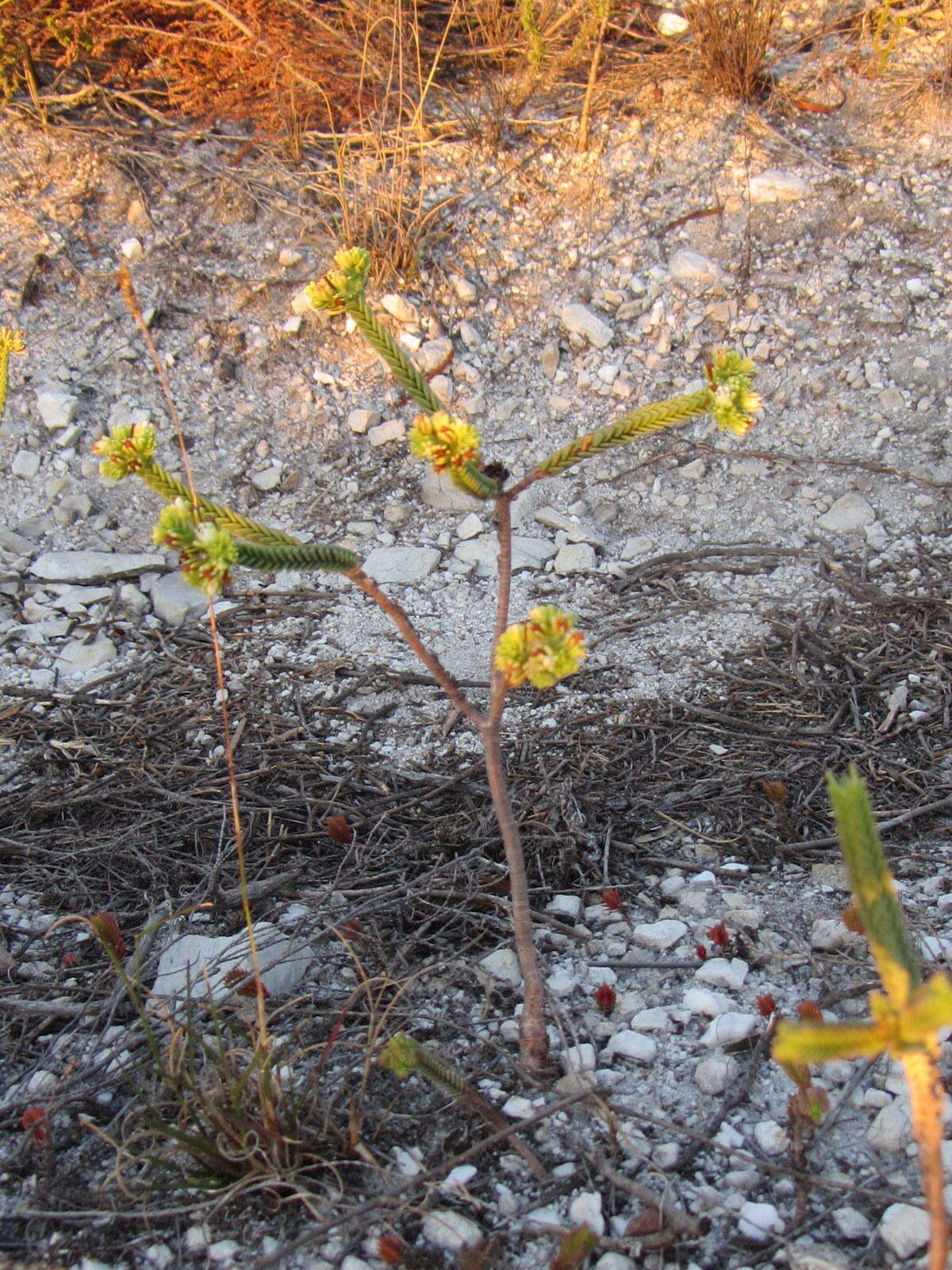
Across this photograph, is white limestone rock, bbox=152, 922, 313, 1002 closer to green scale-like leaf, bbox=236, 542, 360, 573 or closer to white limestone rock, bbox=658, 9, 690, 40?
green scale-like leaf, bbox=236, 542, 360, 573

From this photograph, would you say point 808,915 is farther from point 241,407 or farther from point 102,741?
point 241,407

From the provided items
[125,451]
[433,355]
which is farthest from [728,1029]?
[433,355]

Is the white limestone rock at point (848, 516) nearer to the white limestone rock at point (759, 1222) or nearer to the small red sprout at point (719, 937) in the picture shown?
the small red sprout at point (719, 937)

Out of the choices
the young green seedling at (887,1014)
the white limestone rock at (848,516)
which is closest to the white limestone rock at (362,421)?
the white limestone rock at (848,516)

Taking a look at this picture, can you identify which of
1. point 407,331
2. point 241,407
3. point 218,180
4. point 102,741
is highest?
point 218,180

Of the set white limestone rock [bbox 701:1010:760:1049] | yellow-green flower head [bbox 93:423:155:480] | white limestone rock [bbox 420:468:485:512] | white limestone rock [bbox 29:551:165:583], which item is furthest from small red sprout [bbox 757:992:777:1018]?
white limestone rock [bbox 29:551:165:583]

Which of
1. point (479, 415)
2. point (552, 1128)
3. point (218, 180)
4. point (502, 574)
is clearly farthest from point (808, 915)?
point (218, 180)
